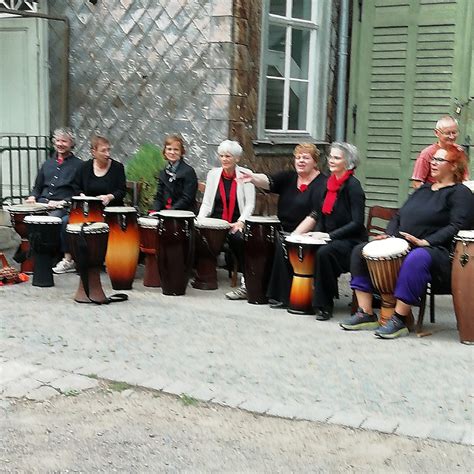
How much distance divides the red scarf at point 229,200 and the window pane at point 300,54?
2.14 metres

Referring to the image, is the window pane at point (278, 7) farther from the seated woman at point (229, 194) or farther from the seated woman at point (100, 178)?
the seated woman at point (100, 178)

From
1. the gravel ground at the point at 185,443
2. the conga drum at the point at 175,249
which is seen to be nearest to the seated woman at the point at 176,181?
the conga drum at the point at 175,249

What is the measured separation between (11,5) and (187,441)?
6601mm

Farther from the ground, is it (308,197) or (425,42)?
(425,42)

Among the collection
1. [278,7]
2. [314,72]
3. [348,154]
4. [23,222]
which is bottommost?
[23,222]

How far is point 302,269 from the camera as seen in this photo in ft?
21.5

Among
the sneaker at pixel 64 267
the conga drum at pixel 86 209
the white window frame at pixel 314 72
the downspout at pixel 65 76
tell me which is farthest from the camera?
the downspout at pixel 65 76

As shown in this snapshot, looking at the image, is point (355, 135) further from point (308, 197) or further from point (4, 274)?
point (4, 274)

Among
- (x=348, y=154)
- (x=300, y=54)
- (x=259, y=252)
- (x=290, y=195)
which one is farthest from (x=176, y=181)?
(x=300, y=54)

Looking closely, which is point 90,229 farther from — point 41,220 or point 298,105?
point 298,105

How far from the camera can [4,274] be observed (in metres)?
7.52

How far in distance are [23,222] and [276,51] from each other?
317 centimetres

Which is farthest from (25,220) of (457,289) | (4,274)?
(457,289)

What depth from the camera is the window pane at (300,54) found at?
9.21 m
